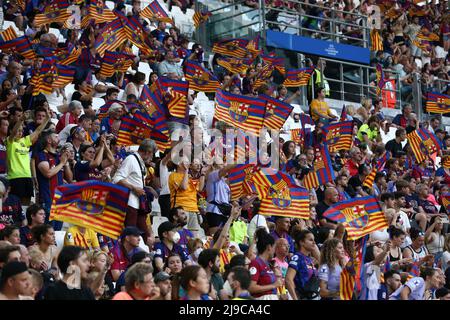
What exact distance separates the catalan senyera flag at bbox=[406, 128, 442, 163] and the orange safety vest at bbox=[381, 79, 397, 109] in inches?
138

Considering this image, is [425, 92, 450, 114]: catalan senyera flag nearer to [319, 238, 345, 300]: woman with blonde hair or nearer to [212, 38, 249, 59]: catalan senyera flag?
[212, 38, 249, 59]: catalan senyera flag

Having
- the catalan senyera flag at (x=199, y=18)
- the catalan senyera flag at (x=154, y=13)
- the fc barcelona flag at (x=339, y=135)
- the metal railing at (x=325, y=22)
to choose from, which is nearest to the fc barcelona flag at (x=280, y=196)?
the fc barcelona flag at (x=339, y=135)

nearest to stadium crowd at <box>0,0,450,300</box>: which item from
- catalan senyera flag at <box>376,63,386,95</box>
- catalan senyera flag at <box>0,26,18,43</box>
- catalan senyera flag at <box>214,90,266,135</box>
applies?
catalan senyera flag at <box>0,26,18,43</box>

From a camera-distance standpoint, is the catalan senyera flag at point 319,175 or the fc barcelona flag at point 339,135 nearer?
the catalan senyera flag at point 319,175

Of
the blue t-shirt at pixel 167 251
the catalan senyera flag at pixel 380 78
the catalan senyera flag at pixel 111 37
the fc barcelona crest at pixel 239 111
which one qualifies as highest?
the catalan senyera flag at pixel 380 78

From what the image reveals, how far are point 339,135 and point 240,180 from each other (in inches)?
165

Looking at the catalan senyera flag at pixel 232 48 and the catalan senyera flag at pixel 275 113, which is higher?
the catalan senyera flag at pixel 232 48

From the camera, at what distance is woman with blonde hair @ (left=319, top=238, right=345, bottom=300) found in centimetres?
1173

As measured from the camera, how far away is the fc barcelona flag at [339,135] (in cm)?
1838

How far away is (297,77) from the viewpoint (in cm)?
2084

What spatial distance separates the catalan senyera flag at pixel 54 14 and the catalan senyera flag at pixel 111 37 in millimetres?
669

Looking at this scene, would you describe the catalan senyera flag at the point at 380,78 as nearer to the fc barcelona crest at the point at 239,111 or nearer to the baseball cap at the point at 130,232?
the fc barcelona crest at the point at 239,111

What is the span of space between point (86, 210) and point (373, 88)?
1313cm

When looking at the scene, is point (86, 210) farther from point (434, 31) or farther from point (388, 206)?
point (434, 31)
